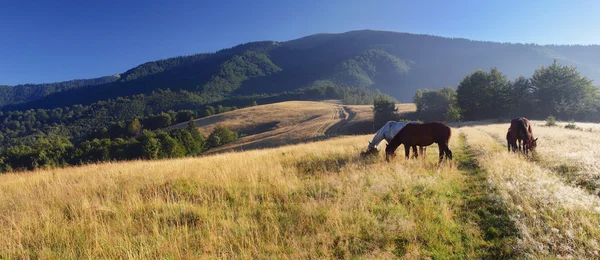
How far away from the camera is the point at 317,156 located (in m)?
11.0

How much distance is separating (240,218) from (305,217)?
121 cm

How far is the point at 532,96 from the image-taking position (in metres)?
53.8

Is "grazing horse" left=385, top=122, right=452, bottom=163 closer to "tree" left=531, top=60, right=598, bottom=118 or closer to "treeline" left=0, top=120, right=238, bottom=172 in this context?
"treeline" left=0, top=120, right=238, bottom=172

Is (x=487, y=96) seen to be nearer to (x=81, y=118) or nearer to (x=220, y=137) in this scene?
(x=220, y=137)

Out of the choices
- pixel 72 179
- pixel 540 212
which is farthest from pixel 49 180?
pixel 540 212

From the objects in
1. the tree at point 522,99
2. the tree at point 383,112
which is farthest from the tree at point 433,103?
the tree at point 522,99

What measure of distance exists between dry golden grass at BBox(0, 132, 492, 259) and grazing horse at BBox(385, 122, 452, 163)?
278 centimetres

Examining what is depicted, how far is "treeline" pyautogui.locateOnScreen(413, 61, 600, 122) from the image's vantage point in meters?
49.5

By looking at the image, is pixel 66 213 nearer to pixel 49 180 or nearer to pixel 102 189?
pixel 102 189

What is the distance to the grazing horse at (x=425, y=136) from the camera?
32.0 feet

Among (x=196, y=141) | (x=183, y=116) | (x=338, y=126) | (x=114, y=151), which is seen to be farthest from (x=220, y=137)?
(x=183, y=116)

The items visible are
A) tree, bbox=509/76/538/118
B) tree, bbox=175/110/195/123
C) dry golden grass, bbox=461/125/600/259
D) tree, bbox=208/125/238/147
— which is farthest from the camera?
tree, bbox=175/110/195/123

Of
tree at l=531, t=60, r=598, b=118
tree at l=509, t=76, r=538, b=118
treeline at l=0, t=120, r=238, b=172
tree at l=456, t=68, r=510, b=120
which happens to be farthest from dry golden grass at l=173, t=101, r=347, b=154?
tree at l=531, t=60, r=598, b=118

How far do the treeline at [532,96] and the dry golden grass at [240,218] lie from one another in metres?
62.5
